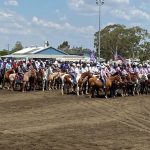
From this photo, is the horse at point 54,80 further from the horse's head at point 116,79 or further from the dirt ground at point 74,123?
the horse's head at point 116,79

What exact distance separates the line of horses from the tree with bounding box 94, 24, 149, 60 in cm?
5947

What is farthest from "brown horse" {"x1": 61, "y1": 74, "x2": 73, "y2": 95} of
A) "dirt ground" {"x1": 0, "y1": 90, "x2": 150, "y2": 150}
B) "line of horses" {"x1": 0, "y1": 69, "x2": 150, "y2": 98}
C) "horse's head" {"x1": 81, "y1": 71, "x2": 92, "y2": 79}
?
"dirt ground" {"x1": 0, "y1": 90, "x2": 150, "y2": 150}

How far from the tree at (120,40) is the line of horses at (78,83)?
2341 inches

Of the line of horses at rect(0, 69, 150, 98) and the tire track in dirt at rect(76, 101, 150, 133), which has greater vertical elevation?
the line of horses at rect(0, 69, 150, 98)

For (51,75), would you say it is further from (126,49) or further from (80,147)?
(126,49)

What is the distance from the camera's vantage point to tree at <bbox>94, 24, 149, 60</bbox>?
3696 inches

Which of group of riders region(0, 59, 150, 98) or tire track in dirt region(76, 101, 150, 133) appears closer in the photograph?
tire track in dirt region(76, 101, 150, 133)

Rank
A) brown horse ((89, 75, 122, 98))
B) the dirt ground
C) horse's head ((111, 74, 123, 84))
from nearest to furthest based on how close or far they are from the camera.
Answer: the dirt ground → brown horse ((89, 75, 122, 98)) → horse's head ((111, 74, 123, 84))

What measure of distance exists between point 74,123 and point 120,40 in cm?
7945

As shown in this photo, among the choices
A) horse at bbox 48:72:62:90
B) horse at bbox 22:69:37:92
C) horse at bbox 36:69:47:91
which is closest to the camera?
horse at bbox 22:69:37:92

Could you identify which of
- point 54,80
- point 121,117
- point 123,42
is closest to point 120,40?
point 123,42

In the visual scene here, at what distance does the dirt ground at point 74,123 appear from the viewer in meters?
13.4

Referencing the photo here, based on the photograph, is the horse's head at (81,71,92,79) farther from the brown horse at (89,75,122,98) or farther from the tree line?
the tree line

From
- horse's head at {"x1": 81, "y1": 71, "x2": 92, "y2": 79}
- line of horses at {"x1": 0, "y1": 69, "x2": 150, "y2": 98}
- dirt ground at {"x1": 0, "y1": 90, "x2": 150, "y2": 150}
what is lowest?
dirt ground at {"x1": 0, "y1": 90, "x2": 150, "y2": 150}
